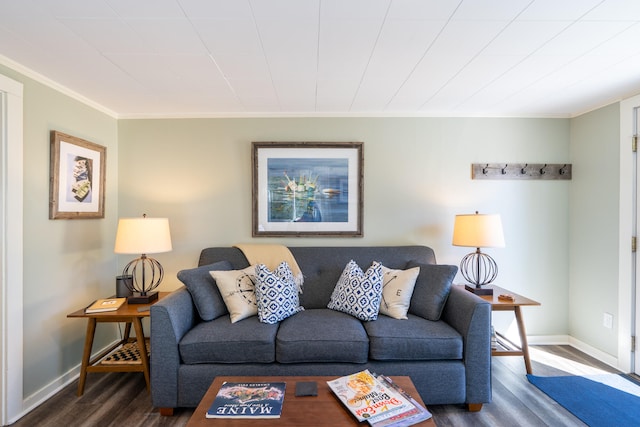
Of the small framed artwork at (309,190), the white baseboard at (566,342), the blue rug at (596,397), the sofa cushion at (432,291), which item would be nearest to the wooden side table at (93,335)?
the small framed artwork at (309,190)

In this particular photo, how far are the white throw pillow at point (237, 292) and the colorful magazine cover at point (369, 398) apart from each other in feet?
3.00

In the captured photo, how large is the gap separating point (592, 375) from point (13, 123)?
452cm

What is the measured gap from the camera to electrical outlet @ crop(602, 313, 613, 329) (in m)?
2.66

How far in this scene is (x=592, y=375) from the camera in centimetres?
246

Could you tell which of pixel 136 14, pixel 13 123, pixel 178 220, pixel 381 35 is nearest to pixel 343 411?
pixel 381 35

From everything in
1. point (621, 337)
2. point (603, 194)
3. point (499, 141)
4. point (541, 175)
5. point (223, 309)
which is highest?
point (499, 141)

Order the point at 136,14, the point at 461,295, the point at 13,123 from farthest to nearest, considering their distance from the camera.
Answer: the point at 461,295 < the point at 13,123 < the point at 136,14

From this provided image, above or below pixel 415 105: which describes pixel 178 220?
below

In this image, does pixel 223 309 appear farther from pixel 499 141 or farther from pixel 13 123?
pixel 499 141

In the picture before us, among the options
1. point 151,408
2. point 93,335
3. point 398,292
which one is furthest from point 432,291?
point 93,335

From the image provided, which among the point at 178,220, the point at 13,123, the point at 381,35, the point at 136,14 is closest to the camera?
the point at 136,14

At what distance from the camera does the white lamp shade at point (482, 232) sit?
251 centimetres

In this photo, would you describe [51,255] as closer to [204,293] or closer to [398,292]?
[204,293]

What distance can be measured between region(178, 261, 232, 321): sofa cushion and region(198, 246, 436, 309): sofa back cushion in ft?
1.39
